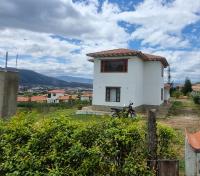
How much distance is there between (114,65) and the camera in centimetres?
2561

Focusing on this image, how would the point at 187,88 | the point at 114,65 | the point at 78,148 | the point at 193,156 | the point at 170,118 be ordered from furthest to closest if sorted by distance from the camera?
the point at 187,88, the point at 114,65, the point at 170,118, the point at 193,156, the point at 78,148

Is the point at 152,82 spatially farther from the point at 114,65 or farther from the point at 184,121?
the point at 184,121

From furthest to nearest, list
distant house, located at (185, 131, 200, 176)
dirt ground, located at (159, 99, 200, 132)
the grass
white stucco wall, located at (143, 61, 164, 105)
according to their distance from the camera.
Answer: white stucco wall, located at (143, 61, 164, 105), dirt ground, located at (159, 99, 200, 132), the grass, distant house, located at (185, 131, 200, 176)

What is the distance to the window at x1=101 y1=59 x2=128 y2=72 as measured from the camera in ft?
82.7

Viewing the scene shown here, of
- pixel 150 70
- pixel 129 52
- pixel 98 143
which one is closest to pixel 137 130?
pixel 98 143

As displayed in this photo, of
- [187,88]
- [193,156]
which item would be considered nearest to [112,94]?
[193,156]

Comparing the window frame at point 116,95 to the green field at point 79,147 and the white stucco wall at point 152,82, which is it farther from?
the green field at point 79,147

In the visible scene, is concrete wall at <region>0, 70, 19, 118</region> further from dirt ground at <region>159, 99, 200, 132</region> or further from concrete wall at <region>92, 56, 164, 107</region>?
concrete wall at <region>92, 56, 164, 107</region>

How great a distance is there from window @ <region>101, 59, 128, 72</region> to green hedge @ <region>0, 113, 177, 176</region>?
20539 mm

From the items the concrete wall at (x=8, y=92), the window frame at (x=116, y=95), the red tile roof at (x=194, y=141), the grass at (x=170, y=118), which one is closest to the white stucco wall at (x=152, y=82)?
the grass at (x=170, y=118)

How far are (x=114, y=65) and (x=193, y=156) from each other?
68.2ft

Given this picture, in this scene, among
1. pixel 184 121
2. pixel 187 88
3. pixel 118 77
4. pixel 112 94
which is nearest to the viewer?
pixel 184 121

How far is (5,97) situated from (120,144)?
3262mm

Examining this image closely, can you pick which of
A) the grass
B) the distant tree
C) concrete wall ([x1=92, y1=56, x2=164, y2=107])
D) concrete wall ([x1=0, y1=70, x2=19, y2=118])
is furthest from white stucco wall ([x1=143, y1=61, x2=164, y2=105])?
the distant tree
